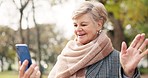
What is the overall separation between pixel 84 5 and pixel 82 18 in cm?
7

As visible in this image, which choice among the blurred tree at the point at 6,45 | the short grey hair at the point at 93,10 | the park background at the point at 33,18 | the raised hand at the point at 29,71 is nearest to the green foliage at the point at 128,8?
the park background at the point at 33,18

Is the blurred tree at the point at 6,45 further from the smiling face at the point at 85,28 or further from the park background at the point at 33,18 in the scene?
the smiling face at the point at 85,28

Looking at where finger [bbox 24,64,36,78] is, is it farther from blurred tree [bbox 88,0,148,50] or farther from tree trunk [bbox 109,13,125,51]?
tree trunk [bbox 109,13,125,51]

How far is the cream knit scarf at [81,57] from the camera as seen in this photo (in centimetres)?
183

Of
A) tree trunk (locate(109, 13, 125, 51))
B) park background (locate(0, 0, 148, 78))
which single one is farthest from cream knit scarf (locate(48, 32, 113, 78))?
tree trunk (locate(109, 13, 125, 51))

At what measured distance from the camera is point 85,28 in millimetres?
1816

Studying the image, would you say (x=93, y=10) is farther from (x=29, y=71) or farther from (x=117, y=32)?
(x=117, y=32)

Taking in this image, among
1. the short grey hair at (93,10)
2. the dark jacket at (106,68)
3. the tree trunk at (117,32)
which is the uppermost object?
the short grey hair at (93,10)

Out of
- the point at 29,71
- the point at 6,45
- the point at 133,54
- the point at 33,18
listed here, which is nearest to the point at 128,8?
the point at 6,45

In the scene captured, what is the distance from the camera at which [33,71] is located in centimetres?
130

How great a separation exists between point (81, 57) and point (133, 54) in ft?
1.25

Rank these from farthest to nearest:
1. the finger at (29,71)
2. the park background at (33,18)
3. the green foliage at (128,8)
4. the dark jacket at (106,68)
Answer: the green foliage at (128,8)
the park background at (33,18)
the dark jacket at (106,68)
the finger at (29,71)

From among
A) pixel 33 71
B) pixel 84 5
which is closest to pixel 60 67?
pixel 84 5

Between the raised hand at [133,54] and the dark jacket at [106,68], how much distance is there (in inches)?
9.7
